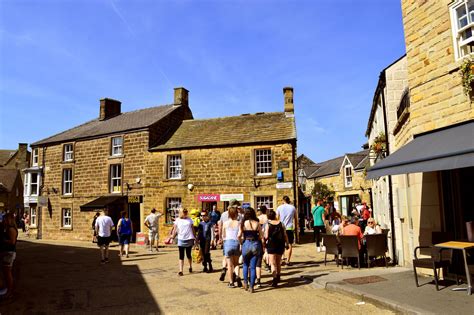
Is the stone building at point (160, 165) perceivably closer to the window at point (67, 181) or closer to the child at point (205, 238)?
the window at point (67, 181)

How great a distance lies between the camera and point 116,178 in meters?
22.1

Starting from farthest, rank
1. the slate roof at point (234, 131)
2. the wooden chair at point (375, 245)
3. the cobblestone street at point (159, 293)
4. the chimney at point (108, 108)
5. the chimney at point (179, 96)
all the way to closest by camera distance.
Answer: the chimney at point (108, 108) < the chimney at point (179, 96) < the slate roof at point (234, 131) < the wooden chair at point (375, 245) < the cobblestone street at point (159, 293)

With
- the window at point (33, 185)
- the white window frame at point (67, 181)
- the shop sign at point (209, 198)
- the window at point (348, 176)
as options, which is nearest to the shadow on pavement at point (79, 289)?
the shop sign at point (209, 198)

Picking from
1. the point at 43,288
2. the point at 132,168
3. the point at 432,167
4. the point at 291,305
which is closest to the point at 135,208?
the point at 132,168

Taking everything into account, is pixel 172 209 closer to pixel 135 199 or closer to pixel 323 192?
pixel 135 199

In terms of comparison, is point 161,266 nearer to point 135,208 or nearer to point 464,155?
point 464,155

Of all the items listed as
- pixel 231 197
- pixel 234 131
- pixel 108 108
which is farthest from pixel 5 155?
pixel 231 197

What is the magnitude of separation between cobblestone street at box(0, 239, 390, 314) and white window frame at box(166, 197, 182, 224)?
8.88 m

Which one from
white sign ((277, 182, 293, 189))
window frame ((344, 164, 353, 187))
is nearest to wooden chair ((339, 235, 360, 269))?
white sign ((277, 182, 293, 189))

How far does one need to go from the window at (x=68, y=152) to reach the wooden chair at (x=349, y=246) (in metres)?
20.0

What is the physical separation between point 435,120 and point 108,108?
23.7m

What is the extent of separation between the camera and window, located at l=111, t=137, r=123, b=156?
871 inches

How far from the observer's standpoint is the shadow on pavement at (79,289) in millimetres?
6262

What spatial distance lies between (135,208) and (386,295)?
1787cm
